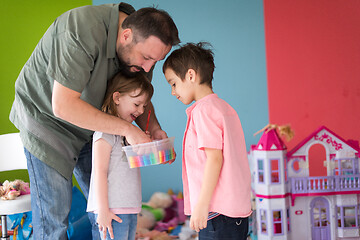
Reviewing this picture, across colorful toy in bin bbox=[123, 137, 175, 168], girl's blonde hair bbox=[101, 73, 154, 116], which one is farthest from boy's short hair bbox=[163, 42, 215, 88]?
colorful toy in bin bbox=[123, 137, 175, 168]

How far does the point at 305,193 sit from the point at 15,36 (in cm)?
222

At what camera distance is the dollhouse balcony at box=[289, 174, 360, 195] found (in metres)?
2.11

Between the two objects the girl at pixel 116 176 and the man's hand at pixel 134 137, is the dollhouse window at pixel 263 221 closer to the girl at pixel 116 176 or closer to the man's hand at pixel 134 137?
the girl at pixel 116 176

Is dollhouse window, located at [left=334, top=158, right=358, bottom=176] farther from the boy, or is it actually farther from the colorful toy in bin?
the colorful toy in bin

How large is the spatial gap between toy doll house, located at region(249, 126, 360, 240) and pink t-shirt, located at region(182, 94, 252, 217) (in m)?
1.01

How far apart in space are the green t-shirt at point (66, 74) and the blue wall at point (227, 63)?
1.57m

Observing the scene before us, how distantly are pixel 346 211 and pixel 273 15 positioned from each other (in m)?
1.45

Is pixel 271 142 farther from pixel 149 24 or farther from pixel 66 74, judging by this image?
pixel 66 74

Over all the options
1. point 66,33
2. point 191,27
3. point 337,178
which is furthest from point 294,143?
point 66,33

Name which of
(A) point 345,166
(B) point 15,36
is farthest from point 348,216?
(B) point 15,36

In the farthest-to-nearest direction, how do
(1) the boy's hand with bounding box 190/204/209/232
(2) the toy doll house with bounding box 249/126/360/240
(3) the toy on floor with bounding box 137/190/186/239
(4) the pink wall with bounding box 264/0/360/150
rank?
(4) the pink wall with bounding box 264/0/360/150 → (3) the toy on floor with bounding box 137/190/186/239 → (2) the toy doll house with bounding box 249/126/360/240 → (1) the boy's hand with bounding box 190/204/209/232

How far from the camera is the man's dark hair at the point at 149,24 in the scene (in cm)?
120

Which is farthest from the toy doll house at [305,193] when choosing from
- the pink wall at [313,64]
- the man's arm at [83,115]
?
the man's arm at [83,115]

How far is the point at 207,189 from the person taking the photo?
1.06 metres
